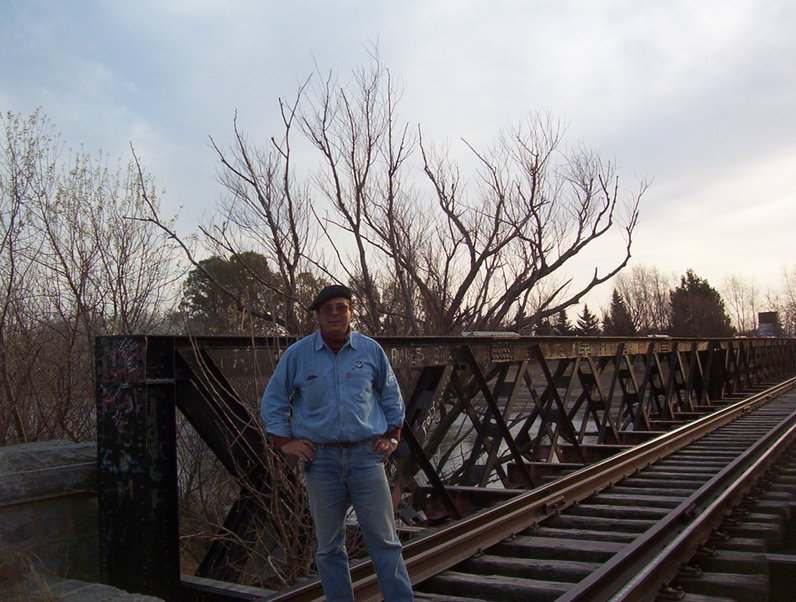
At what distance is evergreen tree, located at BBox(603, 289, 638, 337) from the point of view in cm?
5944

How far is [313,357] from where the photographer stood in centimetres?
391

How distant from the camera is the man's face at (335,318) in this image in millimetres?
3898

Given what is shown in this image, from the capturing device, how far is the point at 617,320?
6762 cm

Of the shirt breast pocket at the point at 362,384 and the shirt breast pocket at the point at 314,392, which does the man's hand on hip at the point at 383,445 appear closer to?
the shirt breast pocket at the point at 362,384

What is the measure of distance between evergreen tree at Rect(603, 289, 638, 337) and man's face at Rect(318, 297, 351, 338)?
5537cm

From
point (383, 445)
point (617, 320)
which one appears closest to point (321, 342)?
point (383, 445)

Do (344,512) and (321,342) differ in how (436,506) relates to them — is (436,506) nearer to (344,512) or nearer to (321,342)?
(344,512)

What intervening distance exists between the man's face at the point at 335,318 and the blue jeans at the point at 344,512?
1.98 feet

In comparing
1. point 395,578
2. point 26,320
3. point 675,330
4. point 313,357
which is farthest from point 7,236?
point 675,330

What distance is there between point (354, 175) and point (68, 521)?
1097 centimetres

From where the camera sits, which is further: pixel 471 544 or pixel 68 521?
pixel 471 544

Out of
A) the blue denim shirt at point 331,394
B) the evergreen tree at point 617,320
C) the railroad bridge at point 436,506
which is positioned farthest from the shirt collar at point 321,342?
the evergreen tree at point 617,320

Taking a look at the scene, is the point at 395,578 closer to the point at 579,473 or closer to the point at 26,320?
the point at 579,473

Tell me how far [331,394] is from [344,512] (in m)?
0.66
